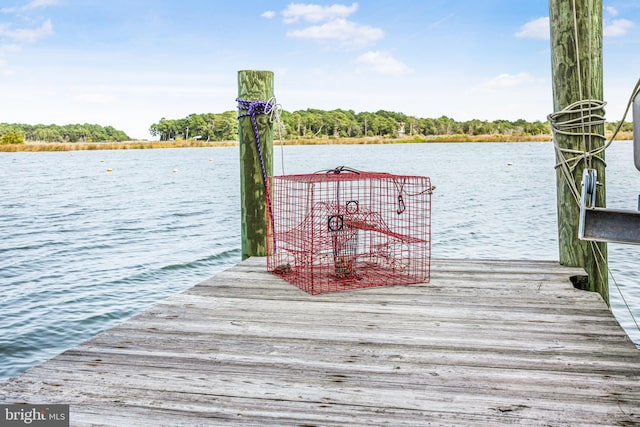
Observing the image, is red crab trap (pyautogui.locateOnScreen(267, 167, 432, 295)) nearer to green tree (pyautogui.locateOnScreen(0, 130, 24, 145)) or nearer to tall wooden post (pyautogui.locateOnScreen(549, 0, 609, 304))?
tall wooden post (pyautogui.locateOnScreen(549, 0, 609, 304))

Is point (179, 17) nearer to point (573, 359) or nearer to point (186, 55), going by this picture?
point (186, 55)

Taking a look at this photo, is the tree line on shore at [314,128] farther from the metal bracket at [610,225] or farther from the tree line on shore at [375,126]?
the metal bracket at [610,225]

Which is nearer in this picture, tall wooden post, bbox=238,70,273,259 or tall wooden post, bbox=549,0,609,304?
tall wooden post, bbox=549,0,609,304

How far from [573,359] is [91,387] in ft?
7.96

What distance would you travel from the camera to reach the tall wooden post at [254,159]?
Result: 19.0ft

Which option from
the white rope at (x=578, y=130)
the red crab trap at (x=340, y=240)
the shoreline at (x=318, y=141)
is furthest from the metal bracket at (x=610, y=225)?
the shoreline at (x=318, y=141)

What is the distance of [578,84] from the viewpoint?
4758 millimetres

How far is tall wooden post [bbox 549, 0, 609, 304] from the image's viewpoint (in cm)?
469

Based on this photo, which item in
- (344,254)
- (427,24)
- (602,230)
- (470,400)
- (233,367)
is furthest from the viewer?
(427,24)

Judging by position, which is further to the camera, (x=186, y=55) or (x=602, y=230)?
(x=186, y=55)

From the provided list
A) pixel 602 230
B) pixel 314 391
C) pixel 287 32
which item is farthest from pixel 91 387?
pixel 287 32

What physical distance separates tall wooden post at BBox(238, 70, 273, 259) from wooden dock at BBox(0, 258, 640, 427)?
152 cm

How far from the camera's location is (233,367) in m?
3.01

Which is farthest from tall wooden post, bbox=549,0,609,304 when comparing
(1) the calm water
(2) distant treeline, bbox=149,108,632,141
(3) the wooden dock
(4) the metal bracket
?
(2) distant treeline, bbox=149,108,632,141
